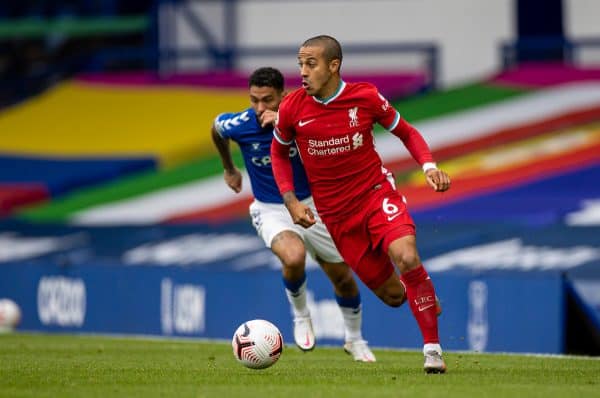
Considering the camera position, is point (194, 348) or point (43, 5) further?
point (43, 5)

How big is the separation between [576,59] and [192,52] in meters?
7.35

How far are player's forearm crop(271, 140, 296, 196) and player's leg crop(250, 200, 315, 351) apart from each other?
122 cm

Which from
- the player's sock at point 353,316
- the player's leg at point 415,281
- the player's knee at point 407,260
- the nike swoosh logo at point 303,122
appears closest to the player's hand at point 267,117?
the nike swoosh logo at point 303,122

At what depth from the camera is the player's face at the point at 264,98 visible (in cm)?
1189

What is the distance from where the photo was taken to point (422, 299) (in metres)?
10.1

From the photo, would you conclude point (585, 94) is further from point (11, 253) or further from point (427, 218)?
point (11, 253)

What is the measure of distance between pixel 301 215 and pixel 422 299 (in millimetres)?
997

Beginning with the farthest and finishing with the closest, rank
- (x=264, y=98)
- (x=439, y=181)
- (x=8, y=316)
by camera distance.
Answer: (x=8, y=316) → (x=264, y=98) → (x=439, y=181)

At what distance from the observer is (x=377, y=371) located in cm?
1053

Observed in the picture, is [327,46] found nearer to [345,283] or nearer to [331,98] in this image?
[331,98]

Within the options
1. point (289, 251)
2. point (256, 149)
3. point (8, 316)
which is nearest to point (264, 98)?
point (256, 149)

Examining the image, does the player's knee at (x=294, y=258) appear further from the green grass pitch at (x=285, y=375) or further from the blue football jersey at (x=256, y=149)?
the green grass pitch at (x=285, y=375)

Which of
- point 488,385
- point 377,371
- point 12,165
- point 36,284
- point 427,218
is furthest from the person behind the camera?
point 12,165

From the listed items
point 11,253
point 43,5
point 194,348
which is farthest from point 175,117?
point 194,348
